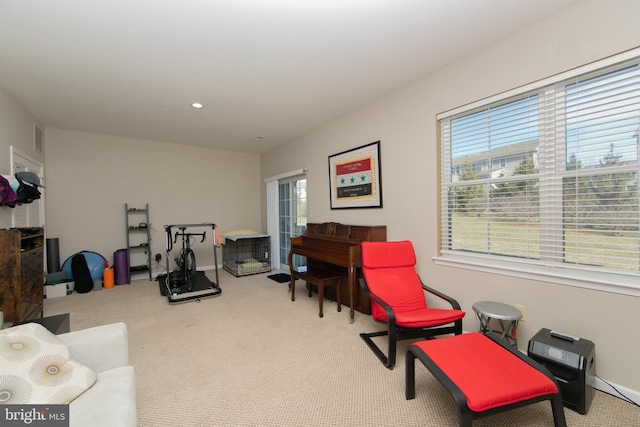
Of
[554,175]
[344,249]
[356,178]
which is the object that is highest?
[356,178]

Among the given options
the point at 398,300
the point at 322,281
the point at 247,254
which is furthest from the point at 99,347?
the point at 247,254

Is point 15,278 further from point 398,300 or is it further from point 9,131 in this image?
point 398,300

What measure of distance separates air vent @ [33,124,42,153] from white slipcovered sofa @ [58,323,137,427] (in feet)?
13.1

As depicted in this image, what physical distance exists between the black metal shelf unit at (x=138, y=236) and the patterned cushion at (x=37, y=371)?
4.13 metres

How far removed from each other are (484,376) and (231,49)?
10.1 ft

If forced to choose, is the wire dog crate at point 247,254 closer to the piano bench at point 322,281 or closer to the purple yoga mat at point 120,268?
the purple yoga mat at point 120,268

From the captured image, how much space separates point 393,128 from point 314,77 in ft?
3.61

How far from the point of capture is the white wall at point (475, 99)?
5.88ft

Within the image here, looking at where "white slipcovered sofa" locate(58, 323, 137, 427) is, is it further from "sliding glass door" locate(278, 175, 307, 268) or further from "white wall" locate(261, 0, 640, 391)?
"sliding glass door" locate(278, 175, 307, 268)

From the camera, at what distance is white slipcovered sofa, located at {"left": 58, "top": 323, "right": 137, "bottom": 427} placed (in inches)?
44.4

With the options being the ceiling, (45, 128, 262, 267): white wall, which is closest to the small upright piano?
the ceiling

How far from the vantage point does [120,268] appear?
15.6 ft

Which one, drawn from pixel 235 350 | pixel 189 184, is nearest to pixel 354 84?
pixel 235 350

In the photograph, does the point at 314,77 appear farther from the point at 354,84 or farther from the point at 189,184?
the point at 189,184
